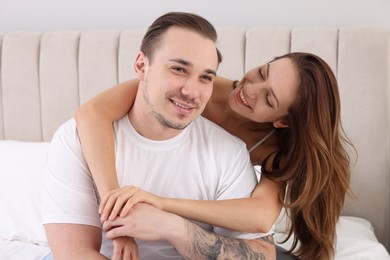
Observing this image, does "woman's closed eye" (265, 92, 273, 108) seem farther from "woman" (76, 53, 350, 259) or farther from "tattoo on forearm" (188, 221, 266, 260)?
"tattoo on forearm" (188, 221, 266, 260)

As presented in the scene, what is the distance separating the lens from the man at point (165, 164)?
145 cm

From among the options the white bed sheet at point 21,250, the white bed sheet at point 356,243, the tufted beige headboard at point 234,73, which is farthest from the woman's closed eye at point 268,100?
the white bed sheet at point 21,250

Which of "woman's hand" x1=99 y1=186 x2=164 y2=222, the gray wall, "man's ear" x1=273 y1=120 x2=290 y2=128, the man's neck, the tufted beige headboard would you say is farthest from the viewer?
the gray wall

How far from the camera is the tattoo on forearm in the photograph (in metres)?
1.45

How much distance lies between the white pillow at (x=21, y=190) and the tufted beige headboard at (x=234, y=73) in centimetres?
23

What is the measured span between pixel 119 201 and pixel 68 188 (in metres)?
0.23

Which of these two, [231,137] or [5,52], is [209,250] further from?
[5,52]

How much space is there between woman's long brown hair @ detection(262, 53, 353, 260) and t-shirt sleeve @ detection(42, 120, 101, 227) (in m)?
0.53

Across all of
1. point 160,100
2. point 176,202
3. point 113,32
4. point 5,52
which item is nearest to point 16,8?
point 5,52

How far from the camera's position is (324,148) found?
1.60m

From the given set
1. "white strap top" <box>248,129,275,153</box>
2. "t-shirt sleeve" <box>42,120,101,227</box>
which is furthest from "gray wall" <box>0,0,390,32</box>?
"t-shirt sleeve" <box>42,120,101,227</box>

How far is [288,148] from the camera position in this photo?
5.68 ft

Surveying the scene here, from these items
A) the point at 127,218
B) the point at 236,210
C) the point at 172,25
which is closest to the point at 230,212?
the point at 236,210

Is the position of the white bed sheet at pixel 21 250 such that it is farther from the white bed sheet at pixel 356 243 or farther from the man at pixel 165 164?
the white bed sheet at pixel 356 243
